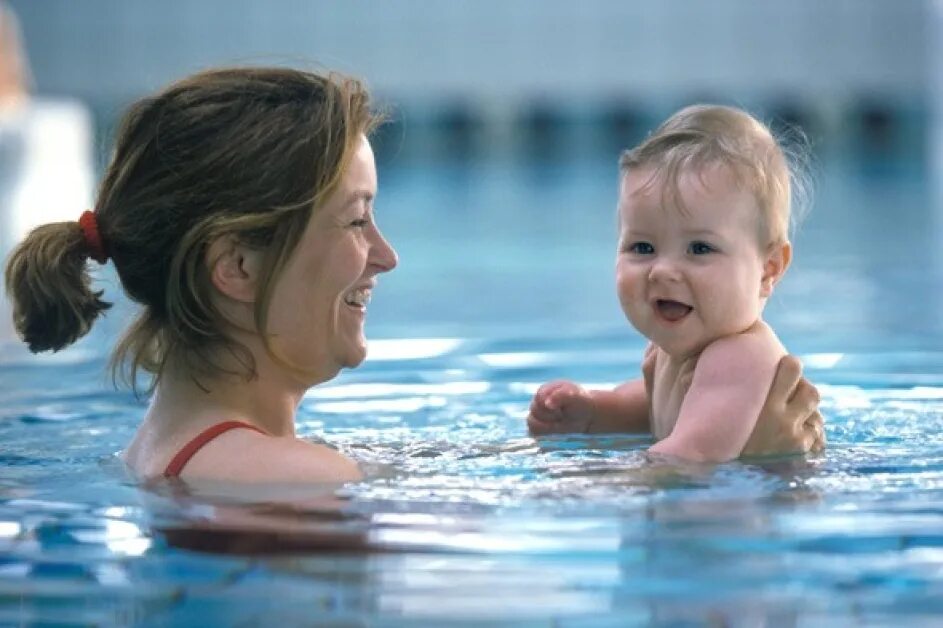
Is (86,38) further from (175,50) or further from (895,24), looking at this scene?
(895,24)

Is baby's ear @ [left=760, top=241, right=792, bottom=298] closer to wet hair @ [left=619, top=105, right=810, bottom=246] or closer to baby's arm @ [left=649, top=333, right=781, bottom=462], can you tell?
wet hair @ [left=619, top=105, right=810, bottom=246]

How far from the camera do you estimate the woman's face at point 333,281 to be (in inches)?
96.0

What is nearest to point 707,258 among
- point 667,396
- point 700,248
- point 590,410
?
point 700,248

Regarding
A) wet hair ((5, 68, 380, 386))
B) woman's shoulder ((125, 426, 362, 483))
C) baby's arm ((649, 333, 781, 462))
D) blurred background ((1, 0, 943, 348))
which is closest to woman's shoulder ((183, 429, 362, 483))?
woman's shoulder ((125, 426, 362, 483))

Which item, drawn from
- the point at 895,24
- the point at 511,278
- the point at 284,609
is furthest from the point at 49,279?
the point at 895,24

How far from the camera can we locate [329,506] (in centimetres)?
228

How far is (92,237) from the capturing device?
7.88ft

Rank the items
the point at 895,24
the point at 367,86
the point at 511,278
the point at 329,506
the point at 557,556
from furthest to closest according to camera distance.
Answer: the point at 895,24 < the point at 511,278 < the point at 367,86 < the point at 329,506 < the point at 557,556

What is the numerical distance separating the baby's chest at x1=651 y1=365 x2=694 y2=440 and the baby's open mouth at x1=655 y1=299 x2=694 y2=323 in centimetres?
9

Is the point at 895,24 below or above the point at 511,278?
above

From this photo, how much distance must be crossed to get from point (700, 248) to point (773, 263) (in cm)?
16

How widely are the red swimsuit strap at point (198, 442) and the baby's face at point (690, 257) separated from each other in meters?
0.62

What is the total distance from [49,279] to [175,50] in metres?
11.5

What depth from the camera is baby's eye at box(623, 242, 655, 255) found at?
8.77 feet
